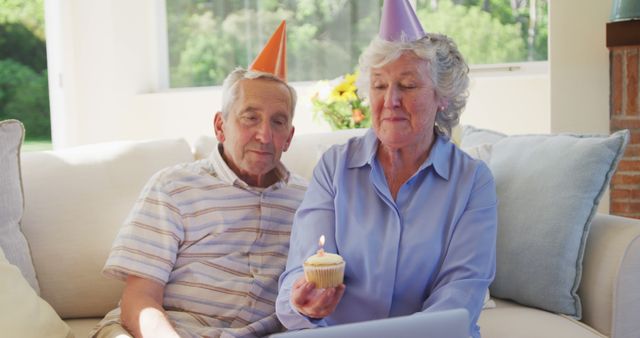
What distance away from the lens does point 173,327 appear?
2.01 m

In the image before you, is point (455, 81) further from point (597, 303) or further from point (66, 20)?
point (66, 20)

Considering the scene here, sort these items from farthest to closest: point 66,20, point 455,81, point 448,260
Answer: point 66,20
point 455,81
point 448,260

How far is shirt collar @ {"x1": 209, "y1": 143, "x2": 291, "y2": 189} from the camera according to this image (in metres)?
2.21

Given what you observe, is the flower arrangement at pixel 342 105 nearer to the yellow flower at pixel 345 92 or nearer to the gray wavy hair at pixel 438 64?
the yellow flower at pixel 345 92

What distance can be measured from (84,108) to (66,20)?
21.4 inches

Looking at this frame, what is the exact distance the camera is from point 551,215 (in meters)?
2.23

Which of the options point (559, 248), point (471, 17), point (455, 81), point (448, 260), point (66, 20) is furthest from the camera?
point (66, 20)

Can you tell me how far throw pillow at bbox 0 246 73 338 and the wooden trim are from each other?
2.32 meters

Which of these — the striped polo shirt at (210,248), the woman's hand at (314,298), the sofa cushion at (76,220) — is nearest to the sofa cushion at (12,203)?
the sofa cushion at (76,220)

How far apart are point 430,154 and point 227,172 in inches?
21.6

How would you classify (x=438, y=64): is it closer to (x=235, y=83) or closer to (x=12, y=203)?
(x=235, y=83)

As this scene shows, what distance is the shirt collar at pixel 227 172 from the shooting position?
221 cm

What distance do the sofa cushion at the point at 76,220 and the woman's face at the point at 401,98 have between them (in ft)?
2.84

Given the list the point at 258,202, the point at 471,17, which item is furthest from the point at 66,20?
the point at 258,202
